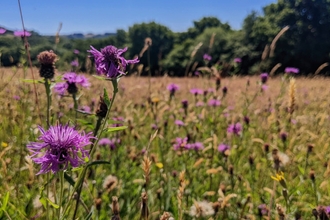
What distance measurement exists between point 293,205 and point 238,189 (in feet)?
1.22

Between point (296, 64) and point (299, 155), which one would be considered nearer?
point (299, 155)

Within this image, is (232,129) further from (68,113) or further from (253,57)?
(253,57)

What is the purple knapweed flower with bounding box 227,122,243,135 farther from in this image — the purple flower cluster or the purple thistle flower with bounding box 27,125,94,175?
the purple thistle flower with bounding box 27,125,94,175

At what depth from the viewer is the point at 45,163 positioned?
89 cm

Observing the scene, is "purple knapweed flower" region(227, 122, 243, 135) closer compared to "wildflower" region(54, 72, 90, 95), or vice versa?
"wildflower" region(54, 72, 90, 95)

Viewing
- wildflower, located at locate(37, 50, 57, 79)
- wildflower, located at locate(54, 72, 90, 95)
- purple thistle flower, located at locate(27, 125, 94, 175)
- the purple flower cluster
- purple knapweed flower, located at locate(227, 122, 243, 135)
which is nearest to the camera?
purple thistle flower, located at locate(27, 125, 94, 175)

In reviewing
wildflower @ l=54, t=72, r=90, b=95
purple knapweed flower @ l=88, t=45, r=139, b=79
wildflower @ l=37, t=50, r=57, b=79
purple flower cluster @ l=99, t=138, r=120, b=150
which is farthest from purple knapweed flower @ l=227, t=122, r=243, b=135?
purple knapweed flower @ l=88, t=45, r=139, b=79

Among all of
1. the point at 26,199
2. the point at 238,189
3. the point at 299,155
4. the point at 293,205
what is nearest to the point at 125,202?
the point at 26,199

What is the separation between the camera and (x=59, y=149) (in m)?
0.91

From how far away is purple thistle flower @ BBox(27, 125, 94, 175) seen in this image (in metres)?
0.89

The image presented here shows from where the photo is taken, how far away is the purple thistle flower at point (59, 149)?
89 cm

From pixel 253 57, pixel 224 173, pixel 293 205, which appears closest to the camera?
pixel 293 205

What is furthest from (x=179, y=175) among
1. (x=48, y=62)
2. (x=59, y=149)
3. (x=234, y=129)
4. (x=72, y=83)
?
(x=234, y=129)

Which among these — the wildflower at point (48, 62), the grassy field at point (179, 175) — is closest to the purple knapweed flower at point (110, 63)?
the grassy field at point (179, 175)
